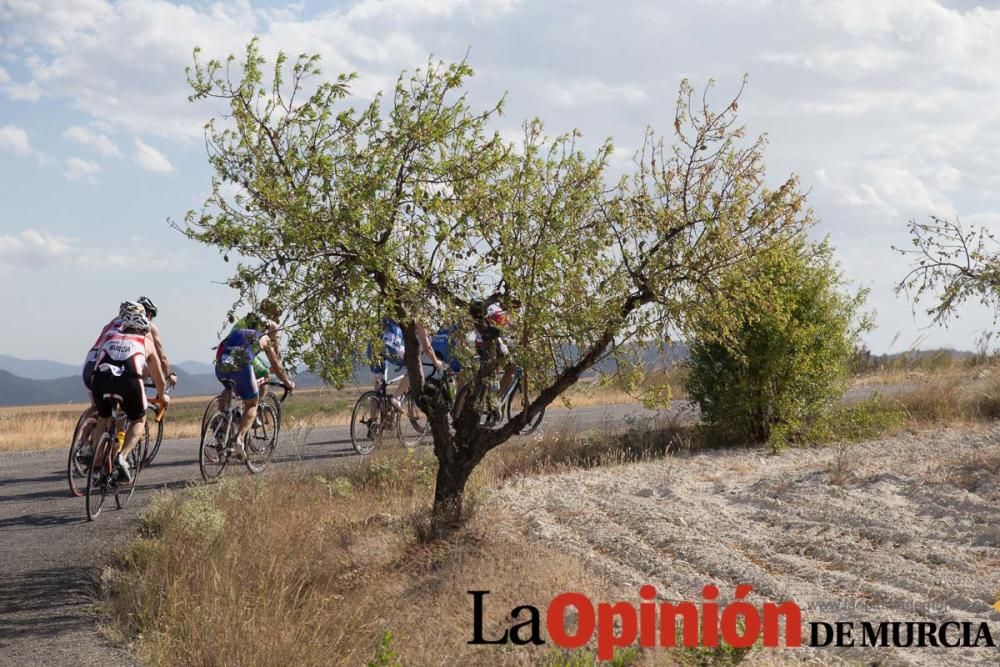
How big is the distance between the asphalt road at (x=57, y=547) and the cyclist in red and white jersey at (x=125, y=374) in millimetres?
892

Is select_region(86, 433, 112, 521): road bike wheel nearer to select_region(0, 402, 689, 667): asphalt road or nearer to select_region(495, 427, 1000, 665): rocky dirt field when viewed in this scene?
select_region(0, 402, 689, 667): asphalt road

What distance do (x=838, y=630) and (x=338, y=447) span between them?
10.4 meters

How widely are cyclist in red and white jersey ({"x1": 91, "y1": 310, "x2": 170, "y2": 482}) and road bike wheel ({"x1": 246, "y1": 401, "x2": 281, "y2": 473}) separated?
2313mm

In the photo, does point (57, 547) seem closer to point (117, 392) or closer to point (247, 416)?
point (117, 392)

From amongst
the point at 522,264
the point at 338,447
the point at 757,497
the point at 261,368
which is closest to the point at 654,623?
the point at 522,264

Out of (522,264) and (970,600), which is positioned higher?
(522,264)

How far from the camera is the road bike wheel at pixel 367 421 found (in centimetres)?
1345

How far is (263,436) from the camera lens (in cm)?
1247

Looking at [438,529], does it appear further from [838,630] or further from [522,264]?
[838,630]

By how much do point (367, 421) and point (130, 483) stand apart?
377 cm

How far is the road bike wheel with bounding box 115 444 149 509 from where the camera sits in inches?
407

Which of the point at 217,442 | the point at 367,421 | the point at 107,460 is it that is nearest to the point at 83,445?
the point at 107,460

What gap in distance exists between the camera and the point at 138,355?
9820mm

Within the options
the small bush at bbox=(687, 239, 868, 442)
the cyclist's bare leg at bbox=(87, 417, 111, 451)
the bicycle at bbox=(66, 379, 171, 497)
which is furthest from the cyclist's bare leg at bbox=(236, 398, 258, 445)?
the small bush at bbox=(687, 239, 868, 442)
